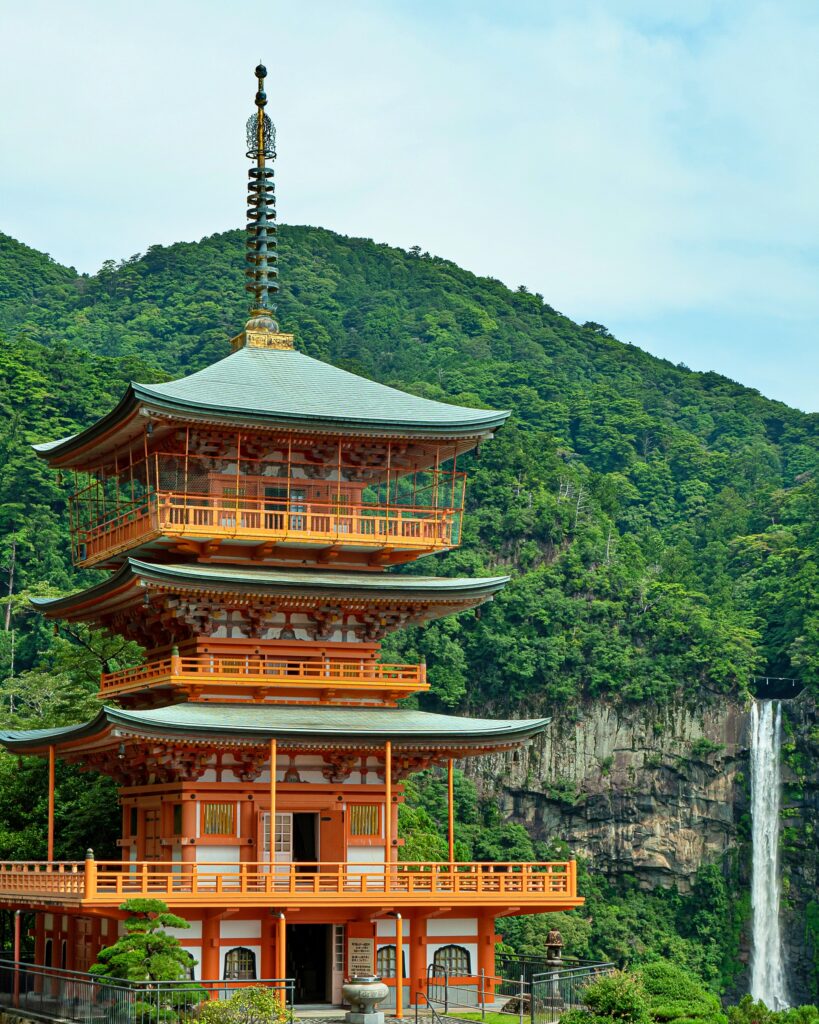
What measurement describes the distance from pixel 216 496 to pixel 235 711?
4.75 metres

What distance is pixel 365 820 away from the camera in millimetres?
37469

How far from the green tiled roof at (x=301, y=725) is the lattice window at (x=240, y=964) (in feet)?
13.5

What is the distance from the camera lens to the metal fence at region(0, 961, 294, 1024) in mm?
30328

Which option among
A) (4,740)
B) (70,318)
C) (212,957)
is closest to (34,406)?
(70,318)

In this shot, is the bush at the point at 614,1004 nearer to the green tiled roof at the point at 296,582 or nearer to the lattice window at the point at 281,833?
the lattice window at the point at 281,833

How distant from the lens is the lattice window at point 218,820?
118 ft

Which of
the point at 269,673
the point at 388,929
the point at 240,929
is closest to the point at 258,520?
the point at 269,673

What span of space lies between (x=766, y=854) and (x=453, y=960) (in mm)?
51305

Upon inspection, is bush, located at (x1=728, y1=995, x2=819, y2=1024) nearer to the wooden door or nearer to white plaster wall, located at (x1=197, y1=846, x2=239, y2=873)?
white plaster wall, located at (x1=197, y1=846, x2=239, y2=873)

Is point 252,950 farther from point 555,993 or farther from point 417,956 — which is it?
point 555,993

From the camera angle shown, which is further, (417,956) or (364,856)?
(364,856)

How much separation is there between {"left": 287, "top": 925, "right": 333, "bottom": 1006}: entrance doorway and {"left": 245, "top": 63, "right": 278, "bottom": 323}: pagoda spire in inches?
576

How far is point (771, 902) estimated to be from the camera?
83562 millimetres

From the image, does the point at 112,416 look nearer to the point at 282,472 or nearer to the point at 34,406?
the point at 282,472
